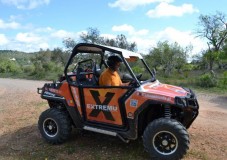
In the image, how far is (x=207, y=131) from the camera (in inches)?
308

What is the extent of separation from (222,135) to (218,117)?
2124 millimetres

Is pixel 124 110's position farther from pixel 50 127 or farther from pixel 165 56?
pixel 165 56

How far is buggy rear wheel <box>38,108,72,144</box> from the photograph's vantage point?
6906mm

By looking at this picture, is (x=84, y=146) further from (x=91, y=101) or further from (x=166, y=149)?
(x=166, y=149)

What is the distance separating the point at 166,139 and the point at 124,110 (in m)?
0.94

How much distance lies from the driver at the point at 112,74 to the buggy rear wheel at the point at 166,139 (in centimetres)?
118

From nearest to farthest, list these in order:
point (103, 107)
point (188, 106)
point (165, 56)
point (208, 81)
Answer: point (188, 106)
point (103, 107)
point (208, 81)
point (165, 56)

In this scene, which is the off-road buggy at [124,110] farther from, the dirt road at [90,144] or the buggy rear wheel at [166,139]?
the dirt road at [90,144]

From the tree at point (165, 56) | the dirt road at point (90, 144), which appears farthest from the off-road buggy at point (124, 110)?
the tree at point (165, 56)

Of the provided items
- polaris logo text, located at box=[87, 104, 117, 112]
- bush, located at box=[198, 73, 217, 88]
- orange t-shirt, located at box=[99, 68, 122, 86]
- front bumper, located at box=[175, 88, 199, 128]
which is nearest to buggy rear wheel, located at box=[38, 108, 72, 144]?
polaris logo text, located at box=[87, 104, 117, 112]

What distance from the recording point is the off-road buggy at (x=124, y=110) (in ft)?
19.3

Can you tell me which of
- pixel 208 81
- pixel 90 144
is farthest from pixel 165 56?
pixel 90 144

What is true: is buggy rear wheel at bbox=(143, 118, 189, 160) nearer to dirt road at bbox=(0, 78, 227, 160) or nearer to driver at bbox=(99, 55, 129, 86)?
dirt road at bbox=(0, 78, 227, 160)

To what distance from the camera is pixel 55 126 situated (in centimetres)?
710
